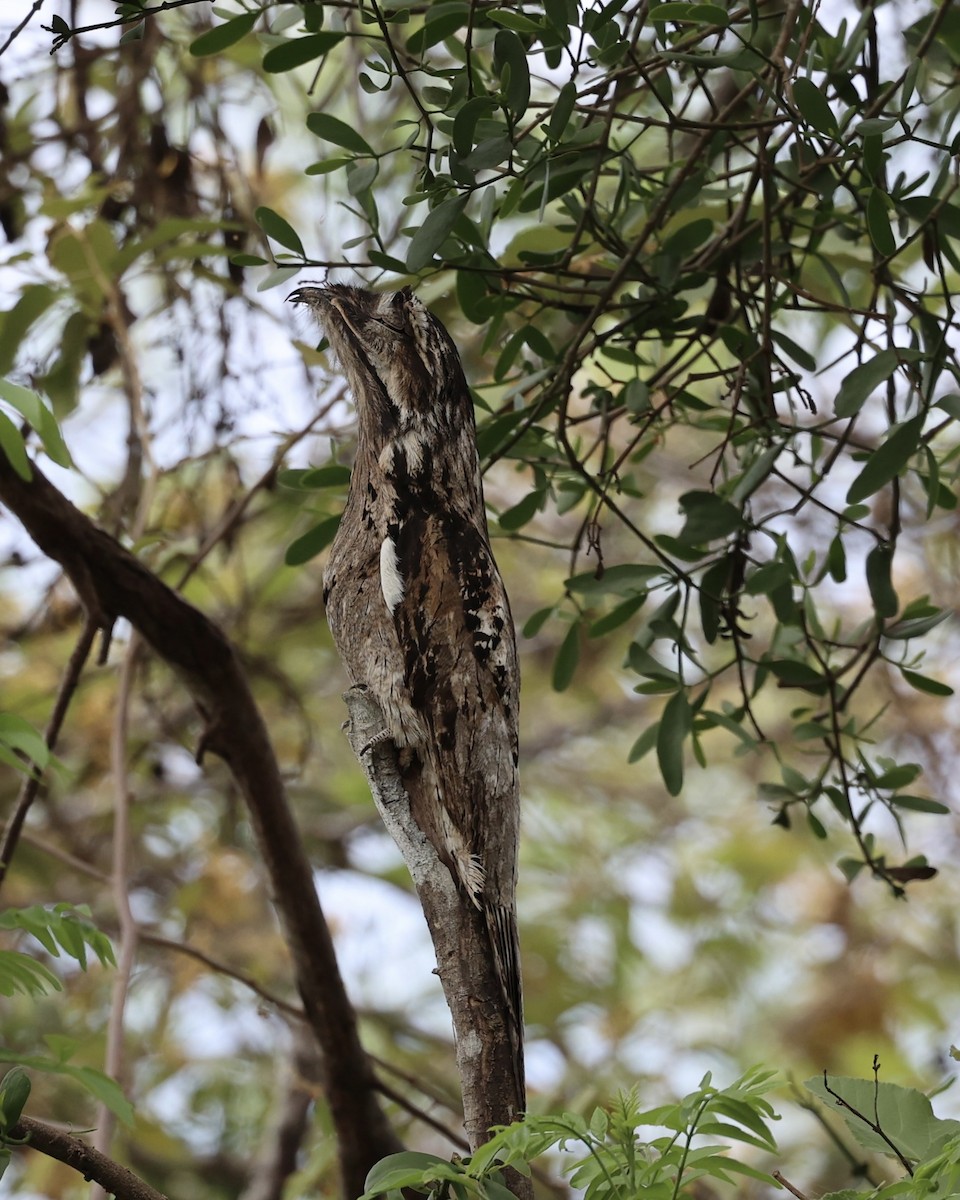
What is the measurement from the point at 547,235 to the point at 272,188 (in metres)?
2.02

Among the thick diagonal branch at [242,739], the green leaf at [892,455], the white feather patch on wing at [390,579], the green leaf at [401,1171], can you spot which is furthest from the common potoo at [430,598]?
the thick diagonal branch at [242,739]

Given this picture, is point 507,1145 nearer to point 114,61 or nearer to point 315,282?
point 315,282

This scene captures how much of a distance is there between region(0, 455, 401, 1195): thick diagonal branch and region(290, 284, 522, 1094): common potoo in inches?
18.0

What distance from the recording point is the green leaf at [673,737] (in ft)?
4.46

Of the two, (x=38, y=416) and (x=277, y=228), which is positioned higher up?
(x=277, y=228)

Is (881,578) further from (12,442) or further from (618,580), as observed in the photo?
(12,442)

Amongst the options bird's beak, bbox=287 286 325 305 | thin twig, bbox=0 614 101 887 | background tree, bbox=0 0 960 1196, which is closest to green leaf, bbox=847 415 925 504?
background tree, bbox=0 0 960 1196

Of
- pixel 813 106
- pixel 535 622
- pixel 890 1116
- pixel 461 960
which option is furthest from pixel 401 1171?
pixel 813 106

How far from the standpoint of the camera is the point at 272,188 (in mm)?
3320

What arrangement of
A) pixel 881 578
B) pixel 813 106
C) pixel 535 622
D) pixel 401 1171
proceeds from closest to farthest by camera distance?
pixel 401 1171, pixel 813 106, pixel 881 578, pixel 535 622

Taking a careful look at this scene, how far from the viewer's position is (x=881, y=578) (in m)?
1.32

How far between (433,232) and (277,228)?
0.17 m

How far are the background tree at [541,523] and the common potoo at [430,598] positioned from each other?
0.33 feet

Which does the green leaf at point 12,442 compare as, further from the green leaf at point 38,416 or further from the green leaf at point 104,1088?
the green leaf at point 104,1088
